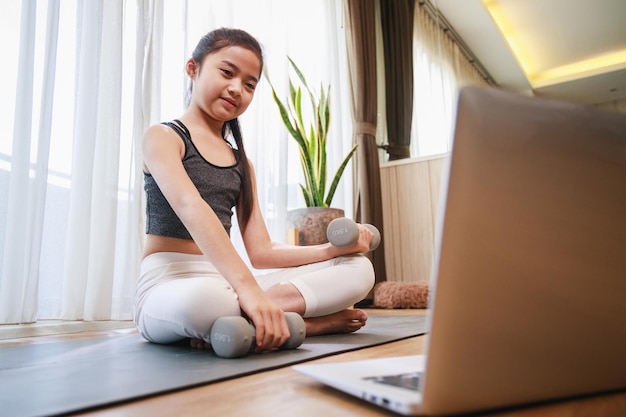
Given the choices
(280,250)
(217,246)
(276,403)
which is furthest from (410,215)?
(276,403)

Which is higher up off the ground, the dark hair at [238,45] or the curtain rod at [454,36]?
the curtain rod at [454,36]

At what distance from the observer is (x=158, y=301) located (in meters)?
0.92

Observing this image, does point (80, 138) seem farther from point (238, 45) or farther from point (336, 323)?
point (336, 323)

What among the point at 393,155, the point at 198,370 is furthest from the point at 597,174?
the point at 393,155

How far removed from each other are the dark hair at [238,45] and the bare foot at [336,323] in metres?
0.35

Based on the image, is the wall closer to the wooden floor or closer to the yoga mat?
the yoga mat

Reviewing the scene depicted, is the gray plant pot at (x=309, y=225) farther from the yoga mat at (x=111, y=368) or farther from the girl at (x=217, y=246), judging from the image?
the yoga mat at (x=111, y=368)

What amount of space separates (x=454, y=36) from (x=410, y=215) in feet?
8.59

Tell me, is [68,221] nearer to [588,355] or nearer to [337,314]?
[337,314]

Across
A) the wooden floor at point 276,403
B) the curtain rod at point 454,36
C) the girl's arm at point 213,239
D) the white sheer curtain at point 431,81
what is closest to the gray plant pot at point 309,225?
the girl's arm at point 213,239

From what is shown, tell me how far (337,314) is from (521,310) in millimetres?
768

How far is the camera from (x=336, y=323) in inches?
44.0

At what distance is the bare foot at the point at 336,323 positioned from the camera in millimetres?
1088

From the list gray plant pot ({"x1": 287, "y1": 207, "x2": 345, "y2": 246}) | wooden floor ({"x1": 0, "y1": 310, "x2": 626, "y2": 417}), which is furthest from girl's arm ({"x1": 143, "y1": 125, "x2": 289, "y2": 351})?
gray plant pot ({"x1": 287, "y1": 207, "x2": 345, "y2": 246})
